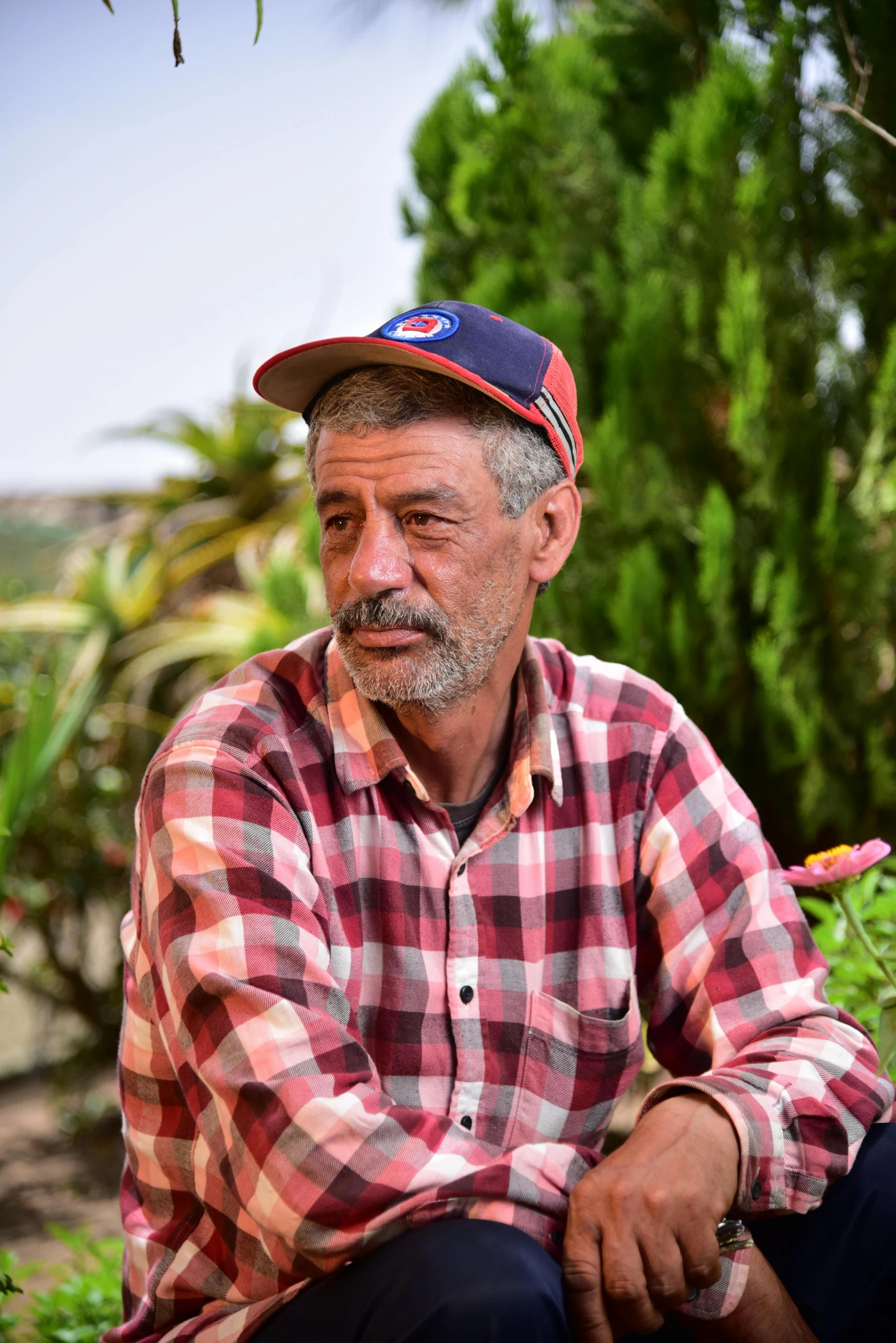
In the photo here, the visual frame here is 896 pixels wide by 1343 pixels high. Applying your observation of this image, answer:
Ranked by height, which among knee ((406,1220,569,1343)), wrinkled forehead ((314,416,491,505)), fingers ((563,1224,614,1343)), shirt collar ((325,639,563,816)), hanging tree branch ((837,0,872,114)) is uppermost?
hanging tree branch ((837,0,872,114))

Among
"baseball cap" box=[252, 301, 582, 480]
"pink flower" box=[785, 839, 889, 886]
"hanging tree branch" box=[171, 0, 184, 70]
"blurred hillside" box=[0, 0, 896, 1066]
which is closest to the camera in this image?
"hanging tree branch" box=[171, 0, 184, 70]

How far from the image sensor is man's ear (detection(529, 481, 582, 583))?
5.22 feet

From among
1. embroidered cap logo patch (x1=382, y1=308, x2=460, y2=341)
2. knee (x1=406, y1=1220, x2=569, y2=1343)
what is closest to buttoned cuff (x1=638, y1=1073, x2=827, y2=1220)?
knee (x1=406, y1=1220, x2=569, y2=1343)

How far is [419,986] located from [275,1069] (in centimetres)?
32

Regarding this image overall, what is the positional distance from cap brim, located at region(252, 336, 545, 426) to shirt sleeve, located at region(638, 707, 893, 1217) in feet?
1.97

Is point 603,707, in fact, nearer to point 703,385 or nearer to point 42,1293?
point 703,385

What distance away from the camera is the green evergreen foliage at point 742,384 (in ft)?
8.71

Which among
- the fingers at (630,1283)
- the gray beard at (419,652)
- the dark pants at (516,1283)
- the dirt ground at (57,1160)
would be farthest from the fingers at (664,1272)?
the dirt ground at (57,1160)

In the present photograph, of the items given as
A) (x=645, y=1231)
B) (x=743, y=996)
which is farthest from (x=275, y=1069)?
Result: (x=743, y=996)

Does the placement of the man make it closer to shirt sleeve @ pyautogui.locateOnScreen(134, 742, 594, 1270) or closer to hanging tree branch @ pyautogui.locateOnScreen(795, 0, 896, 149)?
shirt sleeve @ pyautogui.locateOnScreen(134, 742, 594, 1270)

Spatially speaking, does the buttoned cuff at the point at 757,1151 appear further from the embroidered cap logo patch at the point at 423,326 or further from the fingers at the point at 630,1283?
the embroidered cap logo patch at the point at 423,326

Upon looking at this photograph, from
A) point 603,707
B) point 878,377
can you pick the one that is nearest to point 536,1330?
point 603,707

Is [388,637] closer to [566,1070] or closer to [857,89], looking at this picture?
[566,1070]

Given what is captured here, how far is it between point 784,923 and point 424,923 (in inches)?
19.2
